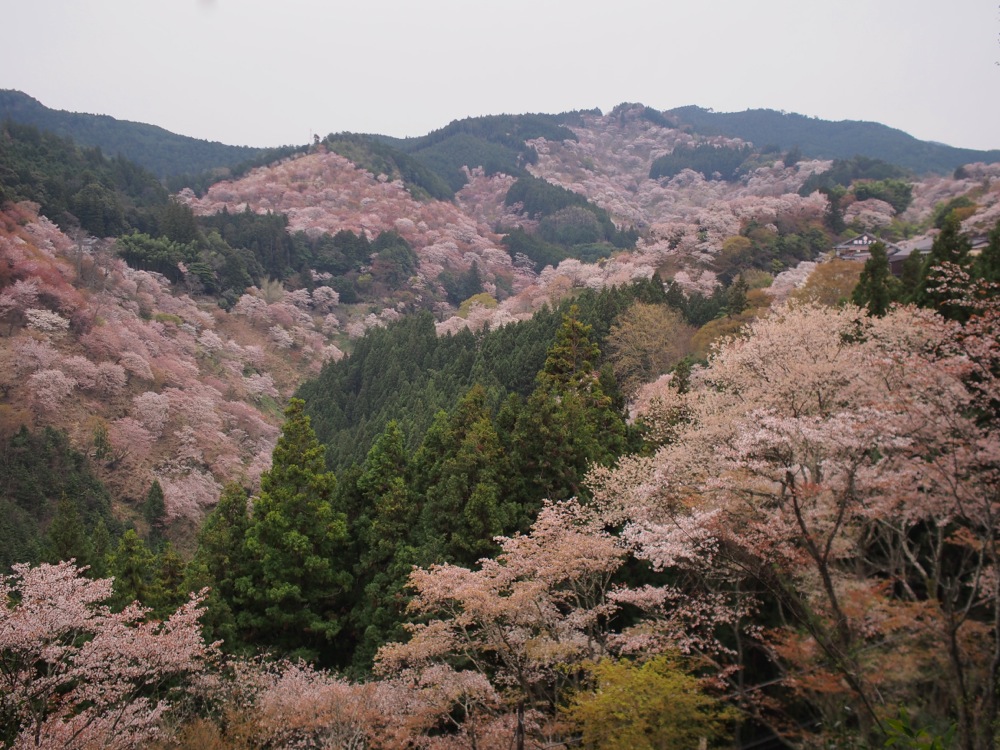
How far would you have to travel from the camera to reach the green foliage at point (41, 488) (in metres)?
26.9

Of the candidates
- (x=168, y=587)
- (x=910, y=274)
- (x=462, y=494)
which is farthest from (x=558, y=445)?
(x=910, y=274)

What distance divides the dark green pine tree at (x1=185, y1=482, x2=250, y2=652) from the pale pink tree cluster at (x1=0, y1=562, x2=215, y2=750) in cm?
229

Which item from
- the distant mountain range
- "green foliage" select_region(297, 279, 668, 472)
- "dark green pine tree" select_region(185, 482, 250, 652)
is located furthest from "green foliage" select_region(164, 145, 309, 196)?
"dark green pine tree" select_region(185, 482, 250, 652)

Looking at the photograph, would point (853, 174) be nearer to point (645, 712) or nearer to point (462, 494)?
point (462, 494)

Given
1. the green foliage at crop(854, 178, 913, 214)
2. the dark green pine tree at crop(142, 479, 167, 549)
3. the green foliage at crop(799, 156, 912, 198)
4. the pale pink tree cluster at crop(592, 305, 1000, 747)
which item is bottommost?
the dark green pine tree at crop(142, 479, 167, 549)

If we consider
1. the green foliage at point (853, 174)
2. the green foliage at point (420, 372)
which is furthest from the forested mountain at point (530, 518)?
the green foliage at point (853, 174)

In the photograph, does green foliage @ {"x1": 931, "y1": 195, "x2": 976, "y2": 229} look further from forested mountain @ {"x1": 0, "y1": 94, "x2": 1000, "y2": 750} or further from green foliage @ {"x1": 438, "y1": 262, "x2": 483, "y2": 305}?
green foliage @ {"x1": 438, "y1": 262, "x2": 483, "y2": 305}

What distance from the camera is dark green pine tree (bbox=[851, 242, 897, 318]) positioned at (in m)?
22.0

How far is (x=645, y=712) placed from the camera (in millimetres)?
10484

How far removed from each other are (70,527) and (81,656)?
33.4 feet

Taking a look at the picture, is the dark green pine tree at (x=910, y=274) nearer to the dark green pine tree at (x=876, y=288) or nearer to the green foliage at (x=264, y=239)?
the dark green pine tree at (x=876, y=288)

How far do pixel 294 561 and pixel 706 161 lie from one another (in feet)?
501

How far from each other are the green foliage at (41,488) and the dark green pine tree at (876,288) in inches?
1245

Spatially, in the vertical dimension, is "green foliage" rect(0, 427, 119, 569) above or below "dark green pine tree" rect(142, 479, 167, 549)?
above
